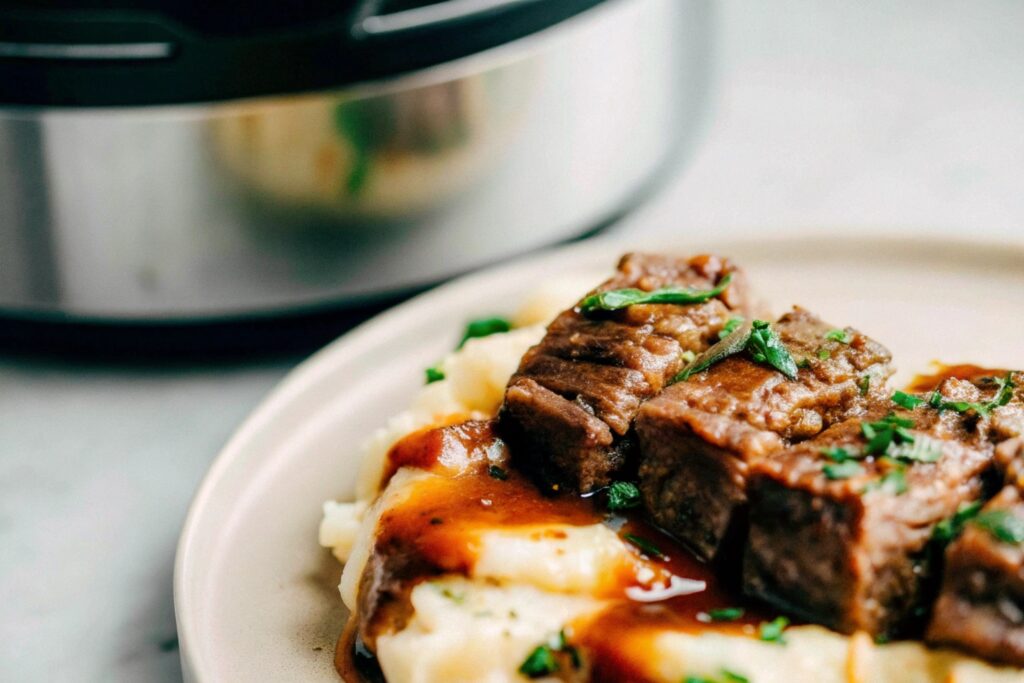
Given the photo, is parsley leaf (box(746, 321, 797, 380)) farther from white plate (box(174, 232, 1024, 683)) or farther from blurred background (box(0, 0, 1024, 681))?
blurred background (box(0, 0, 1024, 681))

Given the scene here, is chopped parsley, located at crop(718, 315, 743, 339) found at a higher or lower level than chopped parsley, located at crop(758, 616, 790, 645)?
higher

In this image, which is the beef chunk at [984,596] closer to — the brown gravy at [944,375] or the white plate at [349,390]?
the brown gravy at [944,375]

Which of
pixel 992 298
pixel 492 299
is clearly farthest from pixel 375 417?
pixel 992 298

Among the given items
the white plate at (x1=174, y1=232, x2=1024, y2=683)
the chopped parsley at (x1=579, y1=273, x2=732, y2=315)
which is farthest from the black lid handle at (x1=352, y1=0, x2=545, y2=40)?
the chopped parsley at (x1=579, y1=273, x2=732, y2=315)

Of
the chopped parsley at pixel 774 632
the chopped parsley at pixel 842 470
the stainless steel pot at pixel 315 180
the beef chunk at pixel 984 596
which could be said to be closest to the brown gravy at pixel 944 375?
the chopped parsley at pixel 842 470

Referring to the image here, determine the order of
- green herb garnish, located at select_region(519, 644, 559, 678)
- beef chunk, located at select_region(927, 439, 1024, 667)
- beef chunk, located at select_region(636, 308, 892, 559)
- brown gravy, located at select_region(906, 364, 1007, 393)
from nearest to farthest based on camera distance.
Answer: beef chunk, located at select_region(927, 439, 1024, 667) → green herb garnish, located at select_region(519, 644, 559, 678) → beef chunk, located at select_region(636, 308, 892, 559) → brown gravy, located at select_region(906, 364, 1007, 393)

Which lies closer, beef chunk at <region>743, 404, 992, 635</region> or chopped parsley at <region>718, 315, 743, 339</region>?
beef chunk at <region>743, 404, 992, 635</region>

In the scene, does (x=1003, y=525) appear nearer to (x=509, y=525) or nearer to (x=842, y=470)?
(x=842, y=470)

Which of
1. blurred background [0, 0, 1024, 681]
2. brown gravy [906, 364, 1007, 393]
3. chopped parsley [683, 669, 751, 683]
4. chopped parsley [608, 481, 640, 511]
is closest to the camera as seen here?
chopped parsley [683, 669, 751, 683]
